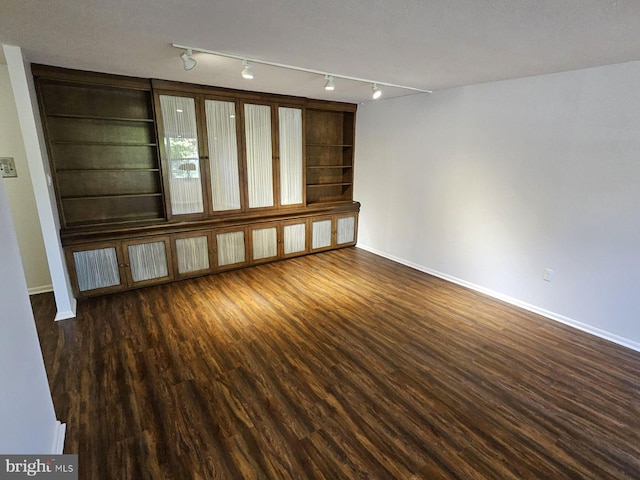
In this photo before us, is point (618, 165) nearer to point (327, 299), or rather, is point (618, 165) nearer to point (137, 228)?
point (327, 299)

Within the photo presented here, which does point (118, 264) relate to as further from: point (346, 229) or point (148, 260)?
point (346, 229)

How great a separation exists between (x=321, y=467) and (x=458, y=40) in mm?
2743

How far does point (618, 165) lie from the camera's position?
272cm

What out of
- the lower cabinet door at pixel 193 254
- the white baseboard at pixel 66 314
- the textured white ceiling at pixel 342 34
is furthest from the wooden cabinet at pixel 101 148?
the white baseboard at pixel 66 314

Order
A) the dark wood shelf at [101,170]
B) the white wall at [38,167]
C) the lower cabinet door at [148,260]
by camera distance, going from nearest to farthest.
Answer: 1. the white wall at [38,167]
2. the dark wood shelf at [101,170]
3. the lower cabinet door at [148,260]

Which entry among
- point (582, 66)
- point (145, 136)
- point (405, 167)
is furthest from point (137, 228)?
point (582, 66)

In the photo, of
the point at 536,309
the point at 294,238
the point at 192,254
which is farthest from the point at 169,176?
the point at 536,309

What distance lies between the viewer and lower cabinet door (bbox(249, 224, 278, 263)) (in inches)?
181

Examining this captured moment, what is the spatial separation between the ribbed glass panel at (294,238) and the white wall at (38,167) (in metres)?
2.66

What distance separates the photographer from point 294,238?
4.99m

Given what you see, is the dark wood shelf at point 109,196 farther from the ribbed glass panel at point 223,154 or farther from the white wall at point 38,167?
the ribbed glass panel at point 223,154

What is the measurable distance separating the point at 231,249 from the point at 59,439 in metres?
2.84

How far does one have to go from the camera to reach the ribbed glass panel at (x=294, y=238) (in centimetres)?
491

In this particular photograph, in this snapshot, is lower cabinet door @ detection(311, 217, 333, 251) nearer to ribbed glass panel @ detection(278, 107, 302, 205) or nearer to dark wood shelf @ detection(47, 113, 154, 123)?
ribbed glass panel @ detection(278, 107, 302, 205)
